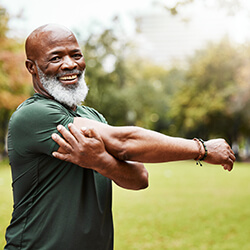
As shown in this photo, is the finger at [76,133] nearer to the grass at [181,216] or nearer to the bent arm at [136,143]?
the bent arm at [136,143]

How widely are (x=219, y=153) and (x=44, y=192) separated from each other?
3.11 ft

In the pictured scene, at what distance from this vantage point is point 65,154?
1.72 metres

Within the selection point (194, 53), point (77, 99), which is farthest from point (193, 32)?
point (77, 99)

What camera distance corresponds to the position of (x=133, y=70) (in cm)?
3375

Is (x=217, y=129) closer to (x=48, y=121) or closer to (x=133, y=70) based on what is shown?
(x=133, y=70)

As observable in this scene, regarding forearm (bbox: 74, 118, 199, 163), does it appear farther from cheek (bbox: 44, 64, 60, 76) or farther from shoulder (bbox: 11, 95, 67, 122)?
cheek (bbox: 44, 64, 60, 76)

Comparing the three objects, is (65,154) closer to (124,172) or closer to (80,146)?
(80,146)

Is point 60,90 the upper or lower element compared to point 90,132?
upper

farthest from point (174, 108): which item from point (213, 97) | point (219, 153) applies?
point (219, 153)

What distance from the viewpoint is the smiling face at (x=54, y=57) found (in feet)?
6.15

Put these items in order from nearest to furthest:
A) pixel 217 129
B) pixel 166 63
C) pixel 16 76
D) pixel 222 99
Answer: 1. pixel 16 76
2. pixel 222 99
3. pixel 217 129
4. pixel 166 63

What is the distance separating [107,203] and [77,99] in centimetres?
62

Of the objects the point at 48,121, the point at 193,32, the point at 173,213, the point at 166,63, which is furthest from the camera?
the point at 166,63

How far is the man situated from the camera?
5.71 feet
